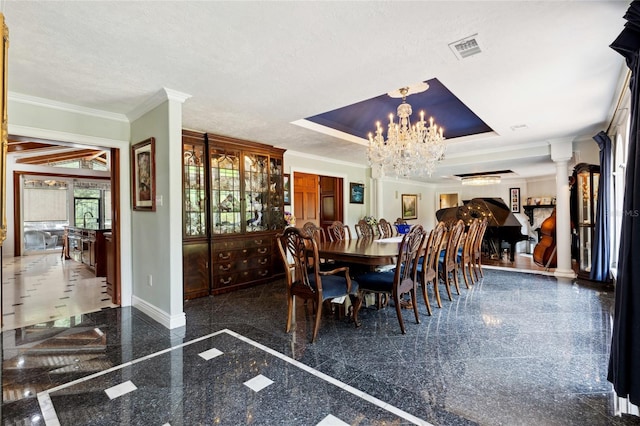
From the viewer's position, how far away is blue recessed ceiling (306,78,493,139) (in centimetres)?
401

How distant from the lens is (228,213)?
4.54m

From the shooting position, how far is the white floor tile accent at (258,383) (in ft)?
6.61

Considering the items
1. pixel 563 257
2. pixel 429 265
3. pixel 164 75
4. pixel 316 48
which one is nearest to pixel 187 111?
pixel 164 75

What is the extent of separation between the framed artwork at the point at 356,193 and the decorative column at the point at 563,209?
3.76 m

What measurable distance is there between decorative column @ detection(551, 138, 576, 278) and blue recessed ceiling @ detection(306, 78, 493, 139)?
1.35m

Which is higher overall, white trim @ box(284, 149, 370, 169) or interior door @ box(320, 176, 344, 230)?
white trim @ box(284, 149, 370, 169)

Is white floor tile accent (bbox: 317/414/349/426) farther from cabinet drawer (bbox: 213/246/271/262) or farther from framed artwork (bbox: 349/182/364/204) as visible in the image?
framed artwork (bbox: 349/182/364/204)

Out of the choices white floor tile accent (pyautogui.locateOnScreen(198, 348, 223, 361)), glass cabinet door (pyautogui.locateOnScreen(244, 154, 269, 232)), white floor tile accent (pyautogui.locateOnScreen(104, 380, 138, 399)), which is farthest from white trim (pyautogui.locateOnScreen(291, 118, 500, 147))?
white floor tile accent (pyautogui.locateOnScreen(104, 380, 138, 399))

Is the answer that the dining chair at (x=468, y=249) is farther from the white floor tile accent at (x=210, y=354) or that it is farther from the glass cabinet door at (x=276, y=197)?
the white floor tile accent at (x=210, y=354)

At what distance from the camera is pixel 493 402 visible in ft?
6.02

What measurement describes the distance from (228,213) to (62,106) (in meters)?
2.24

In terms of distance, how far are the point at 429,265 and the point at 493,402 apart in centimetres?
188

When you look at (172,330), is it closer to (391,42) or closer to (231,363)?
(231,363)

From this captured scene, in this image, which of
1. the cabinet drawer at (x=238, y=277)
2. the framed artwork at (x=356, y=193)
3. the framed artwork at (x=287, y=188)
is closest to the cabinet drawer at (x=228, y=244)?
the cabinet drawer at (x=238, y=277)
